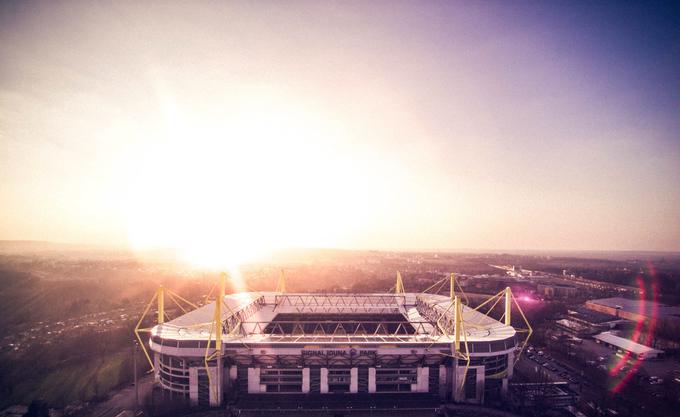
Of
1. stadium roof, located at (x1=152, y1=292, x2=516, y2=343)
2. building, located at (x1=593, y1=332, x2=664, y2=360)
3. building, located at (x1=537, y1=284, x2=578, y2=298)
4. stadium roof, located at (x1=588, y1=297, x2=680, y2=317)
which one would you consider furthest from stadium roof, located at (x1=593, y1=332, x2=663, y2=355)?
building, located at (x1=537, y1=284, x2=578, y2=298)

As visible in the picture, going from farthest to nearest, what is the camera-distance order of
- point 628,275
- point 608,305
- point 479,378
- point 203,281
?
Answer: 1. point 628,275
2. point 203,281
3. point 608,305
4. point 479,378

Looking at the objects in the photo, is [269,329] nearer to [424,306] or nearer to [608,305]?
[424,306]

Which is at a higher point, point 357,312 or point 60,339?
point 357,312

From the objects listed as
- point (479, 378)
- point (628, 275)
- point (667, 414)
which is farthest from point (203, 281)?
point (628, 275)

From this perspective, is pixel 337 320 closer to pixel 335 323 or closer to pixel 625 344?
pixel 335 323

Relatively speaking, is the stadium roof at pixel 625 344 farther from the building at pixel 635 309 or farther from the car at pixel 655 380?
the building at pixel 635 309

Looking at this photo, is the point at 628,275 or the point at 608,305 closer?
the point at 608,305

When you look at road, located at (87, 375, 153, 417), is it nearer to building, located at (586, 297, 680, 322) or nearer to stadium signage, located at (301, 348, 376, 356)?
stadium signage, located at (301, 348, 376, 356)
